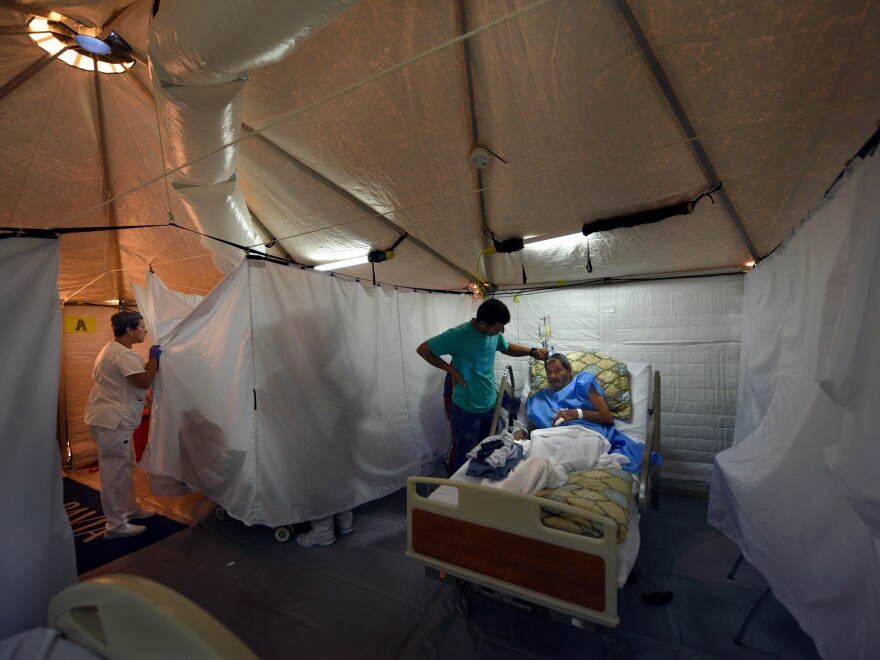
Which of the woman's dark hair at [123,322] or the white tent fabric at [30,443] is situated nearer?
the white tent fabric at [30,443]

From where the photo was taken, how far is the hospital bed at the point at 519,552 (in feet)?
4.34

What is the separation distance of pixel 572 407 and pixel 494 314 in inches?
49.6

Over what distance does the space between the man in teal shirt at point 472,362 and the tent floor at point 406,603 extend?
2.97 feet

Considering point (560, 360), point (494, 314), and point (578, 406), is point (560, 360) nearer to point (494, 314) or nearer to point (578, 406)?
point (578, 406)

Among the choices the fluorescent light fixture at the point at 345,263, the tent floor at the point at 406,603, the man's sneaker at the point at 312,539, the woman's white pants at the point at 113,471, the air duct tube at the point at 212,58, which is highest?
the air duct tube at the point at 212,58

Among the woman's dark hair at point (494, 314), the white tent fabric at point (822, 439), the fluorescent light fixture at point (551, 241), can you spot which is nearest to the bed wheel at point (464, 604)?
the white tent fabric at point (822, 439)

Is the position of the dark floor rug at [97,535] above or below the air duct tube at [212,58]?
below

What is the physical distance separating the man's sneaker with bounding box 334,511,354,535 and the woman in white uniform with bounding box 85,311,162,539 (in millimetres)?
1521

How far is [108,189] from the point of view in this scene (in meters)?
3.05

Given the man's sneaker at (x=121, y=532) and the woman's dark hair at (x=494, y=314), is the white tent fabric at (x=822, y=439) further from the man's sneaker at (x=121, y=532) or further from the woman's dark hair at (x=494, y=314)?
the man's sneaker at (x=121, y=532)

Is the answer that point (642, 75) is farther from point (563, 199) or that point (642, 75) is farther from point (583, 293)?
point (583, 293)

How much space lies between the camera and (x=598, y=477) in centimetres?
195

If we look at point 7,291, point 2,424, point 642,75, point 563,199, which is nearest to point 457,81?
point 642,75

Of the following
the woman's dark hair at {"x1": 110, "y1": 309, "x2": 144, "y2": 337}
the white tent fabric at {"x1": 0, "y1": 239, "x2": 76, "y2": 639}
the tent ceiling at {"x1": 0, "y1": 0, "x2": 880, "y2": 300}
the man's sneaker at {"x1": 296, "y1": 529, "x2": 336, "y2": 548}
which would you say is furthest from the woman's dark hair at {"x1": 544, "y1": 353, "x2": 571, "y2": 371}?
the woman's dark hair at {"x1": 110, "y1": 309, "x2": 144, "y2": 337}
